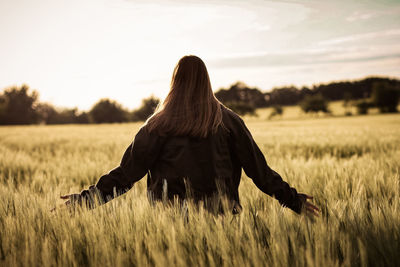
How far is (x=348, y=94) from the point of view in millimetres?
60688

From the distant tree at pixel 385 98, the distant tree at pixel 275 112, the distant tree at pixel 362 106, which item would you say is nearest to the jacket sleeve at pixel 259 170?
the distant tree at pixel 275 112

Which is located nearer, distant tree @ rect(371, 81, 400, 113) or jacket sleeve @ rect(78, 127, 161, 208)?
jacket sleeve @ rect(78, 127, 161, 208)

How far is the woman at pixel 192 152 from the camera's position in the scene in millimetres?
1847

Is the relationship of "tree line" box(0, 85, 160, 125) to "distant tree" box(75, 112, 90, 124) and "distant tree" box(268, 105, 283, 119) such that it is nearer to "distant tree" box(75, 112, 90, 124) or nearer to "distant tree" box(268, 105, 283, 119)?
"distant tree" box(75, 112, 90, 124)

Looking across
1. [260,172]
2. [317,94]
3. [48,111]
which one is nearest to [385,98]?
[317,94]

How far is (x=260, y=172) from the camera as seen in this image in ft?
6.31

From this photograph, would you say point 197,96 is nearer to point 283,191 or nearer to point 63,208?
point 283,191

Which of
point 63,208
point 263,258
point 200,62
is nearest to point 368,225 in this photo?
point 263,258

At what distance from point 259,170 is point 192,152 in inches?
17.9

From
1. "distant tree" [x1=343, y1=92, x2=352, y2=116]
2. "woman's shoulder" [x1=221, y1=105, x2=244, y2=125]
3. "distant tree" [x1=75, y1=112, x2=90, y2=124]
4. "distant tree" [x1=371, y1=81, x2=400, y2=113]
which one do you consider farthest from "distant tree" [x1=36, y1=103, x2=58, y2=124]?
"woman's shoulder" [x1=221, y1=105, x2=244, y2=125]

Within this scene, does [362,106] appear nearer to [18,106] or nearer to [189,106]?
[189,106]

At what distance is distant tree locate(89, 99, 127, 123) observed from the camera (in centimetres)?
6662

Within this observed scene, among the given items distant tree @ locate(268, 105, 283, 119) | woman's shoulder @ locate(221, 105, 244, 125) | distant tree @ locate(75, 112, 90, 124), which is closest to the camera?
woman's shoulder @ locate(221, 105, 244, 125)

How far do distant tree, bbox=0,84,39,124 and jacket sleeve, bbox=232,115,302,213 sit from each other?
70238 millimetres
